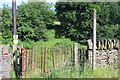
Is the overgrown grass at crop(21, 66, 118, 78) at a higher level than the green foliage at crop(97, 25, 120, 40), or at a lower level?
lower

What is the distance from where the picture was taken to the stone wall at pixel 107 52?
609 cm

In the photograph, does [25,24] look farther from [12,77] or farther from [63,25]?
[12,77]

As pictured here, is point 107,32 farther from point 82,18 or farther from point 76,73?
point 76,73

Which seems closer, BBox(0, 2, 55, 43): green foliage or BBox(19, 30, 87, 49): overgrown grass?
BBox(19, 30, 87, 49): overgrown grass

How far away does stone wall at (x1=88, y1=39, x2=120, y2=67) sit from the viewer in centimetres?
609

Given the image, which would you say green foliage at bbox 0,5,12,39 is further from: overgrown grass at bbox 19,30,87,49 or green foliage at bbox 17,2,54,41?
overgrown grass at bbox 19,30,87,49

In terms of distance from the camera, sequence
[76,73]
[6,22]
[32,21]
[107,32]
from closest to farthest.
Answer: [76,73] < [6,22] < [32,21] < [107,32]

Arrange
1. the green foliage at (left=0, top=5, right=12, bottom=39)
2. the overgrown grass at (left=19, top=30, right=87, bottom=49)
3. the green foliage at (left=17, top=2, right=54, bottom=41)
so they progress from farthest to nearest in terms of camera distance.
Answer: the green foliage at (left=17, top=2, right=54, bottom=41)
the green foliage at (left=0, top=5, right=12, bottom=39)
the overgrown grass at (left=19, top=30, right=87, bottom=49)

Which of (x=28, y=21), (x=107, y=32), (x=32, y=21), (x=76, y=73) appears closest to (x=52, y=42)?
(x=32, y=21)

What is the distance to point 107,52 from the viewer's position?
623 cm

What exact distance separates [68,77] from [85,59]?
1.12 metres

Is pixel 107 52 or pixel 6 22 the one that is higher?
pixel 6 22

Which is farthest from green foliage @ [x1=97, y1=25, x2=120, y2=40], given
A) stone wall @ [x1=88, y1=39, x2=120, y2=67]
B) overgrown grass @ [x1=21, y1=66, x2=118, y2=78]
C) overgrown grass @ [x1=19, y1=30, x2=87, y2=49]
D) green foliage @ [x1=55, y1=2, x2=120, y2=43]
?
overgrown grass @ [x1=21, y1=66, x2=118, y2=78]

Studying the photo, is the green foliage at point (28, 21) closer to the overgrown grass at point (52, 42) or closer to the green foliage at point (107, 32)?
the overgrown grass at point (52, 42)
